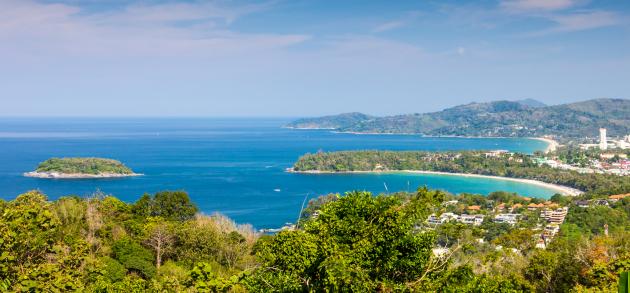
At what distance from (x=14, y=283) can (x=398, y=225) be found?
388 cm

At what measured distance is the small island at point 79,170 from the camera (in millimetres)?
51750

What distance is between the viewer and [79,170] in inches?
2068

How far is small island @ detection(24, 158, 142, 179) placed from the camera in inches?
2037

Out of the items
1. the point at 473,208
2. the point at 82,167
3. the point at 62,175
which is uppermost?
the point at 82,167

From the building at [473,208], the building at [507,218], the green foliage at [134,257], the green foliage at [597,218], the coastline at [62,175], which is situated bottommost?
the building at [473,208]

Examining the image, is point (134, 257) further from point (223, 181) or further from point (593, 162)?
point (593, 162)

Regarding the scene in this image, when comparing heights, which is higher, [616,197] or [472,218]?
[616,197]

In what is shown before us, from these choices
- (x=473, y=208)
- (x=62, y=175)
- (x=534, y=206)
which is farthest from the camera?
(x=62, y=175)

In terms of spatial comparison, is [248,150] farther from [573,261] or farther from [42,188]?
[573,261]

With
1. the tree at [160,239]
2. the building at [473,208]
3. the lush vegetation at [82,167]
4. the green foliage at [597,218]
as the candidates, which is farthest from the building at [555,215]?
the lush vegetation at [82,167]

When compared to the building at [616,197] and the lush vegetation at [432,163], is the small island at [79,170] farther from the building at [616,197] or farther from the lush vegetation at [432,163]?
the building at [616,197]

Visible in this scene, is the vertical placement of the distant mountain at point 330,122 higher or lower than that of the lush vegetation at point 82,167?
higher

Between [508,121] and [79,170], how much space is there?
11603cm

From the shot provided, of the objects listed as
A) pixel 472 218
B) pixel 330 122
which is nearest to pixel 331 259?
pixel 472 218
